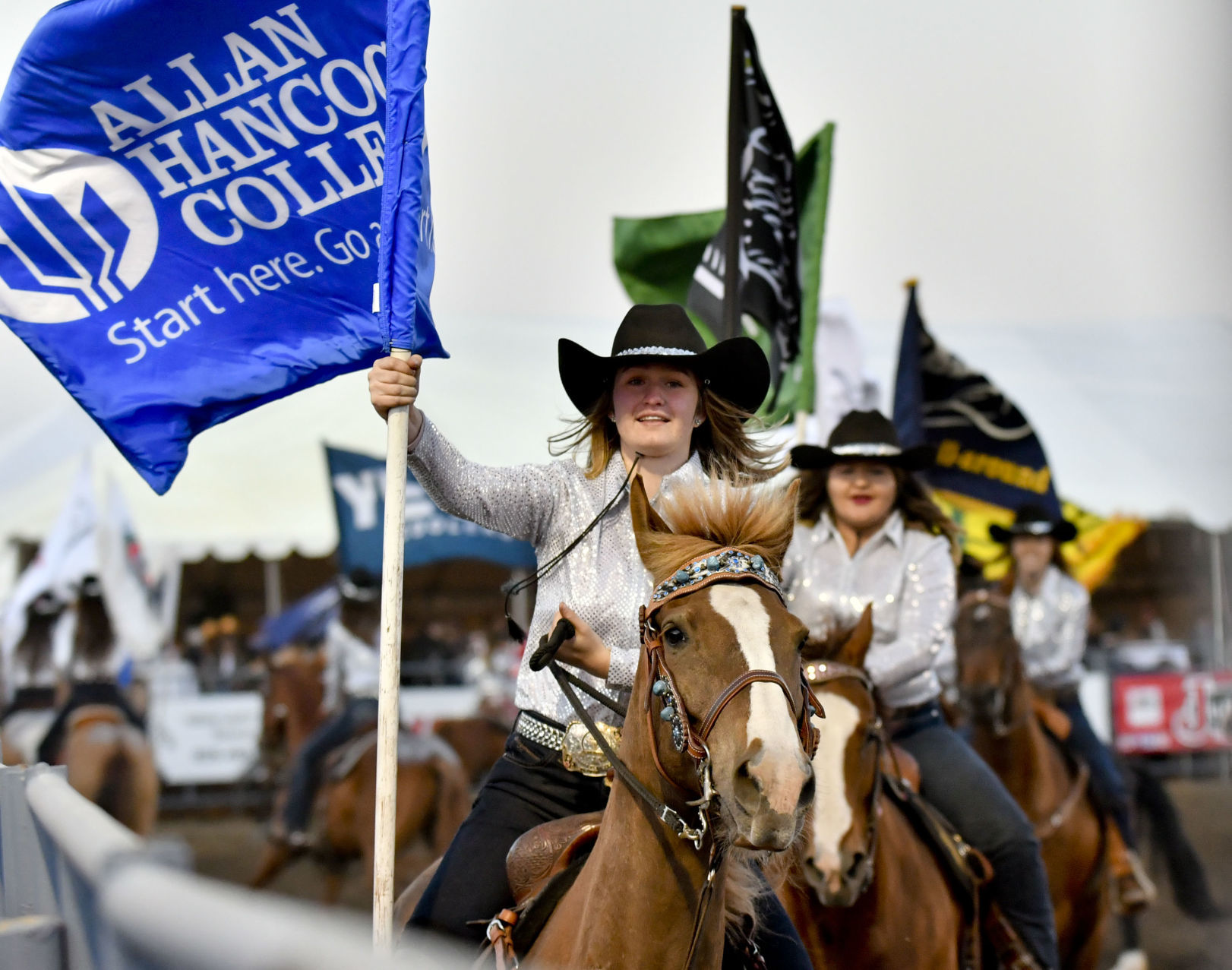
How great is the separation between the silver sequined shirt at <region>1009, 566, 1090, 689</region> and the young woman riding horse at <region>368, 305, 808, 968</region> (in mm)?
8027

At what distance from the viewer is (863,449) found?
6062 mm

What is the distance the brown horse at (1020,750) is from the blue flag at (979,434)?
248 cm

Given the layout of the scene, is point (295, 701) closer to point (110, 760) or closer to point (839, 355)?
point (110, 760)

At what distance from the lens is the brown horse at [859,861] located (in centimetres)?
457

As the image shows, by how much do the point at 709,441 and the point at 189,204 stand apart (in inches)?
80.6

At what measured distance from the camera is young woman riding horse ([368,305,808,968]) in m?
3.49

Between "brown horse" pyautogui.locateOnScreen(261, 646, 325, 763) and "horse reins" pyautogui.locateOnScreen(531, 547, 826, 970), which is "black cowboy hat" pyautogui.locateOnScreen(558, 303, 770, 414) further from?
"brown horse" pyautogui.locateOnScreen(261, 646, 325, 763)

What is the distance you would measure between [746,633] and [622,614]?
0.95 metres

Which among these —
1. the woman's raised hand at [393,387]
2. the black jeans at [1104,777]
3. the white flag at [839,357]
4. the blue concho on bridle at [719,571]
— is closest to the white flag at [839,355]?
the white flag at [839,357]

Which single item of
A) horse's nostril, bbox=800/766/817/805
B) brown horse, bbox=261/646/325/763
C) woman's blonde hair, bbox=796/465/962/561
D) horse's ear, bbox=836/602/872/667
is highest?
woman's blonde hair, bbox=796/465/962/561

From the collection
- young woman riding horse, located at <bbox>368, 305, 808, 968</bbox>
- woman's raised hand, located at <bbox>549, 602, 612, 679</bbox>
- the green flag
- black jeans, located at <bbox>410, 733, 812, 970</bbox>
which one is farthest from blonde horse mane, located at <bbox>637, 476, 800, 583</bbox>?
the green flag

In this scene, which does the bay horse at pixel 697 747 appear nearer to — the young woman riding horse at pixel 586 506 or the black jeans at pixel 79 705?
the young woman riding horse at pixel 586 506

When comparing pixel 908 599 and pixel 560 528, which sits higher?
pixel 560 528

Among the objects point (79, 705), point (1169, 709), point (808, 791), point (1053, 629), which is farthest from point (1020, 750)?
point (1169, 709)
